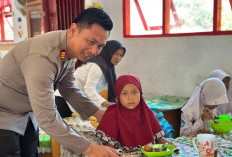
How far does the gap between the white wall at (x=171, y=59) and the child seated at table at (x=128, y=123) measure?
7.19 ft

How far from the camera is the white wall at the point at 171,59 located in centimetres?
368

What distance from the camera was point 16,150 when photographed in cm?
147

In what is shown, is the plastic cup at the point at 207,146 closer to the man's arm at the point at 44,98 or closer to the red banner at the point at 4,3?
the man's arm at the point at 44,98

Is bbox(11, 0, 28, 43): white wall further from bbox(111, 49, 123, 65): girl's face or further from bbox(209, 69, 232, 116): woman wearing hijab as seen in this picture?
bbox(209, 69, 232, 116): woman wearing hijab

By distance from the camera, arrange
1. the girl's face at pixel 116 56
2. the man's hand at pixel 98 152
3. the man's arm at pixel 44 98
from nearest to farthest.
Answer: the man's arm at pixel 44 98 → the man's hand at pixel 98 152 → the girl's face at pixel 116 56

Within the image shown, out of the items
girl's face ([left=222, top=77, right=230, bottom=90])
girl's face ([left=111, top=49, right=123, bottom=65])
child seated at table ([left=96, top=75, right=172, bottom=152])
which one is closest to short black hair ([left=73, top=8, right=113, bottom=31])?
child seated at table ([left=96, top=75, right=172, bottom=152])

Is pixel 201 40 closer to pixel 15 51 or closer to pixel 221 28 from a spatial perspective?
pixel 221 28

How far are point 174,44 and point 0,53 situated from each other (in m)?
3.44

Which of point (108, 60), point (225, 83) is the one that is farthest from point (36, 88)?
point (225, 83)

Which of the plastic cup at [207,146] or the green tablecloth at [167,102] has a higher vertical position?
the plastic cup at [207,146]

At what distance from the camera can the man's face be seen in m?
1.34

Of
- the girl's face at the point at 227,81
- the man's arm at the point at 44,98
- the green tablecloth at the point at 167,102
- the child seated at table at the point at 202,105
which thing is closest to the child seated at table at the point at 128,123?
the man's arm at the point at 44,98

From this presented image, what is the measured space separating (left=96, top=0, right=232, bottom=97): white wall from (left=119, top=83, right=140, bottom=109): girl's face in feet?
7.25

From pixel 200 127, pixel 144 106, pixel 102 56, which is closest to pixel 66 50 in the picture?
pixel 144 106
